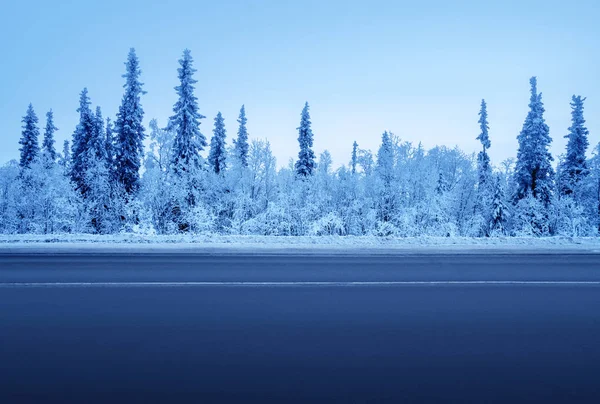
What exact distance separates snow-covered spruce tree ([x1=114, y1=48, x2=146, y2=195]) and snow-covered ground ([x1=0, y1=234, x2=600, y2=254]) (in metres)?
17.6

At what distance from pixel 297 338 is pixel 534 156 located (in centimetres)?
4028

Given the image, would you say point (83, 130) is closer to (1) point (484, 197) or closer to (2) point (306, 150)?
(2) point (306, 150)

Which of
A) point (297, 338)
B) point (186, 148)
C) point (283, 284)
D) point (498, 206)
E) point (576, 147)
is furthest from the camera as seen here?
point (576, 147)

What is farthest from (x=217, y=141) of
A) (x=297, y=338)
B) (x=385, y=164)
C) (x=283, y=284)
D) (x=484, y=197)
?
(x=297, y=338)

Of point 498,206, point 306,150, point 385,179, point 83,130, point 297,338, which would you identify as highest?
point 83,130

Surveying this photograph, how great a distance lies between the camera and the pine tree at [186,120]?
1182 inches

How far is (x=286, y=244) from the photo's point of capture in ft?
54.7

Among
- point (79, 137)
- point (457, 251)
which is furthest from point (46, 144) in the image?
point (457, 251)

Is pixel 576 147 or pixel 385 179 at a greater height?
pixel 576 147

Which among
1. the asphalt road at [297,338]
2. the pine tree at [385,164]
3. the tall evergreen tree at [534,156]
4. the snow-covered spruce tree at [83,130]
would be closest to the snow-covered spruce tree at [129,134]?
the snow-covered spruce tree at [83,130]

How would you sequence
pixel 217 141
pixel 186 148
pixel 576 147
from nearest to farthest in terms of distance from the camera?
pixel 186 148 < pixel 576 147 < pixel 217 141

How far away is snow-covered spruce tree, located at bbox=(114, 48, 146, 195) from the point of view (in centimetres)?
3419

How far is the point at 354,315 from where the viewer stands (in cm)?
611

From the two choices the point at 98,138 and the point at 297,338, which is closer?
A: the point at 297,338
